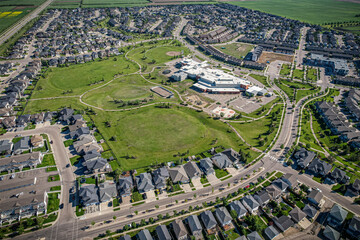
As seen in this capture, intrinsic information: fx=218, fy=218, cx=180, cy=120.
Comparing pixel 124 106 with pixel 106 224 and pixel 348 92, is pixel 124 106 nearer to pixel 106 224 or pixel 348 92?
pixel 106 224

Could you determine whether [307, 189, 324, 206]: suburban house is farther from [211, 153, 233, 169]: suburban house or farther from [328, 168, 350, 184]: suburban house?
[211, 153, 233, 169]: suburban house

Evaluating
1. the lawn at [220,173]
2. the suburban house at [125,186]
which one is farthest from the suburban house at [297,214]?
the suburban house at [125,186]

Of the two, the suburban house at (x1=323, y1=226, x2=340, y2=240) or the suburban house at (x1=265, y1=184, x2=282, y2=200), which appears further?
the suburban house at (x1=265, y1=184, x2=282, y2=200)

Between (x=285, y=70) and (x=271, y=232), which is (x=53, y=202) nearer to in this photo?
(x=271, y=232)

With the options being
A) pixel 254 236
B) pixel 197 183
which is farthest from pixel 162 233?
pixel 254 236

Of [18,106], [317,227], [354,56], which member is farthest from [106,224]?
[354,56]

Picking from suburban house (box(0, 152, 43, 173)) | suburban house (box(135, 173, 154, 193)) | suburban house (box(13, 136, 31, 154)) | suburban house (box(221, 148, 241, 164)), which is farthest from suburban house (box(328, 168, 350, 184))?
suburban house (box(13, 136, 31, 154))
